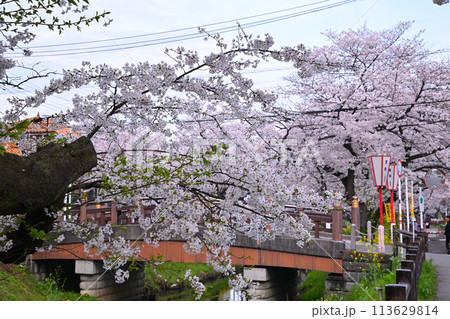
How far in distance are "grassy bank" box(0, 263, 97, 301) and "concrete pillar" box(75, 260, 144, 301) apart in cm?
119

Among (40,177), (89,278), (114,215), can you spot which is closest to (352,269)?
(114,215)

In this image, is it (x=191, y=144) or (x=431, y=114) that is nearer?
(x=191, y=144)

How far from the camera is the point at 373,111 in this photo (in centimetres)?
2195

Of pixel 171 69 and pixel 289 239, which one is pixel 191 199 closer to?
pixel 171 69

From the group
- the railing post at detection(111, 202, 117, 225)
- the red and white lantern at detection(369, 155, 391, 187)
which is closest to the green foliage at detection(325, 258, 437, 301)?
the red and white lantern at detection(369, 155, 391, 187)

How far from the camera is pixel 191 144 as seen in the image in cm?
663

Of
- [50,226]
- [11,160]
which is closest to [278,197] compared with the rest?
[50,226]

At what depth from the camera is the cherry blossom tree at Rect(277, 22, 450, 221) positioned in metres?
22.4

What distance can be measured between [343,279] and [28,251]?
11852mm

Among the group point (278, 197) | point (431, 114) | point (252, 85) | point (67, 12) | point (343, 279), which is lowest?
point (343, 279)

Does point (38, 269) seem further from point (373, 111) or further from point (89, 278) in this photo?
point (373, 111)

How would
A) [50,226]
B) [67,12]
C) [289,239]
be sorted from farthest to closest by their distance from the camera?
[289,239] < [50,226] < [67,12]

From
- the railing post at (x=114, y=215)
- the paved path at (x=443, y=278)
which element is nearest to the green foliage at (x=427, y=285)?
the paved path at (x=443, y=278)

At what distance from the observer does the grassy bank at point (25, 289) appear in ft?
52.7
